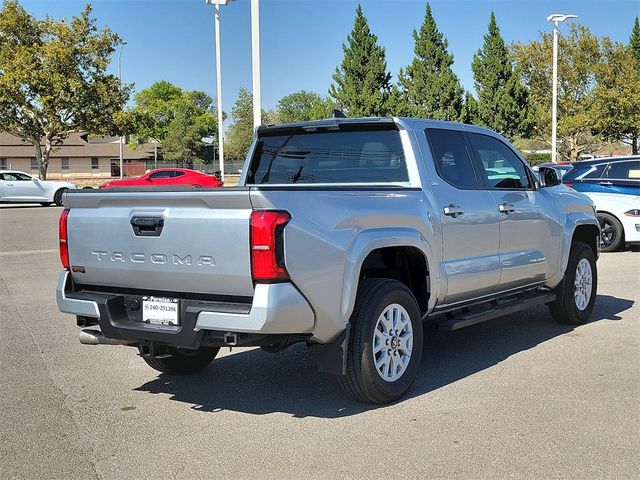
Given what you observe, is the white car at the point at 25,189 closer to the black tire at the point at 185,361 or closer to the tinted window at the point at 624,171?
the tinted window at the point at 624,171

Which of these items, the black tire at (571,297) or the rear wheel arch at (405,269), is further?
the black tire at (571,297)

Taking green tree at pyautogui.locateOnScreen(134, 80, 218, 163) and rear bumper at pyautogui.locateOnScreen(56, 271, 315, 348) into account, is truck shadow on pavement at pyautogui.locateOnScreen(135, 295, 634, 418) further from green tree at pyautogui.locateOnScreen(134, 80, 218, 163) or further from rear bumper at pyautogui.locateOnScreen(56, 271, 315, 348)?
green tree at pyautogui.locateOnScreen(134, 80, 218, 163)

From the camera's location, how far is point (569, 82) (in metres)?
46.4

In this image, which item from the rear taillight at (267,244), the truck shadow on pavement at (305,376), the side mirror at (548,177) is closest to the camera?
the rear taillight at (267,244)

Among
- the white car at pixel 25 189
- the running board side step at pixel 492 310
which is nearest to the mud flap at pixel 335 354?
the running board side step at pixel 492 310

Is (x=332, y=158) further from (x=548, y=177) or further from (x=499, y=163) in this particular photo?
(x=548, y=177)

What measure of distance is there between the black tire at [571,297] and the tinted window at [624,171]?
6906 mm

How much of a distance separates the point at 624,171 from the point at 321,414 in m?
10.9

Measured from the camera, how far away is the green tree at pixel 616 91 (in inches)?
1736

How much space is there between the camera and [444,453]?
13.3 ft

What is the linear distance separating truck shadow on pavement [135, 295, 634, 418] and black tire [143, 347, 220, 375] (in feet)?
0.21

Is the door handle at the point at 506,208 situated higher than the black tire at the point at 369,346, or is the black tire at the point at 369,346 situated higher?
the door handle at the point at 506,208

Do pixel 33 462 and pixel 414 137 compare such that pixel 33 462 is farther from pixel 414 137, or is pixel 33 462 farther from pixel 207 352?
pixel 414 137

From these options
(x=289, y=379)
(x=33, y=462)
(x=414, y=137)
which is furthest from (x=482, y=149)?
(x=33, y=462)
